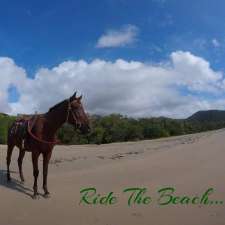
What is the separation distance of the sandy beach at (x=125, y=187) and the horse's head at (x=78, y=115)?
1.55 meters

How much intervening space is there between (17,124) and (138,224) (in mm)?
5141

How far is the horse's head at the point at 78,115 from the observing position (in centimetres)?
853

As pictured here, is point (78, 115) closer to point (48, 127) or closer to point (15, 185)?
point (48, 127)

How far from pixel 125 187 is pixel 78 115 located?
6.84ft

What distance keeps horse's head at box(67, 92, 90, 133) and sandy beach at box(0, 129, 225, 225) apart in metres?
1.55

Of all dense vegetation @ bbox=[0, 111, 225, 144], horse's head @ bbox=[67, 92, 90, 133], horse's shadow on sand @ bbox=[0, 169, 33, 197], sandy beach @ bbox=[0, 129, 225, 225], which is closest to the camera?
sandy beach @ bbox=[0, 129, 225, 225]

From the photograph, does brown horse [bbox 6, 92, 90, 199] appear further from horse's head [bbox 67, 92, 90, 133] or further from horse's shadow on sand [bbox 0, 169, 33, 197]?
horse's shadow on sand [bbox 0, 169, 33, 197]

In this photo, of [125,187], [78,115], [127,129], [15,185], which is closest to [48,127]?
[78,115]

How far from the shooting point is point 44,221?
667 centimetres

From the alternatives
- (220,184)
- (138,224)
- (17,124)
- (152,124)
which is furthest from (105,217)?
(152,124)

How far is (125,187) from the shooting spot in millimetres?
8844

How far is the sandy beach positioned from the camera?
6.62m

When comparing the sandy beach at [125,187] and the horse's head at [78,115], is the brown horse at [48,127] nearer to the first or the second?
the horse's head at [78,115]

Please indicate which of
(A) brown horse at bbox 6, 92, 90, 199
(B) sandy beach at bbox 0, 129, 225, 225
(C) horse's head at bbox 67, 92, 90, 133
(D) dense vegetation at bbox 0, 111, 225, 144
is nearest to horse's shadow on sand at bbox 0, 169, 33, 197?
(B) sandy beach at bbox 0, 129, 225, 225
